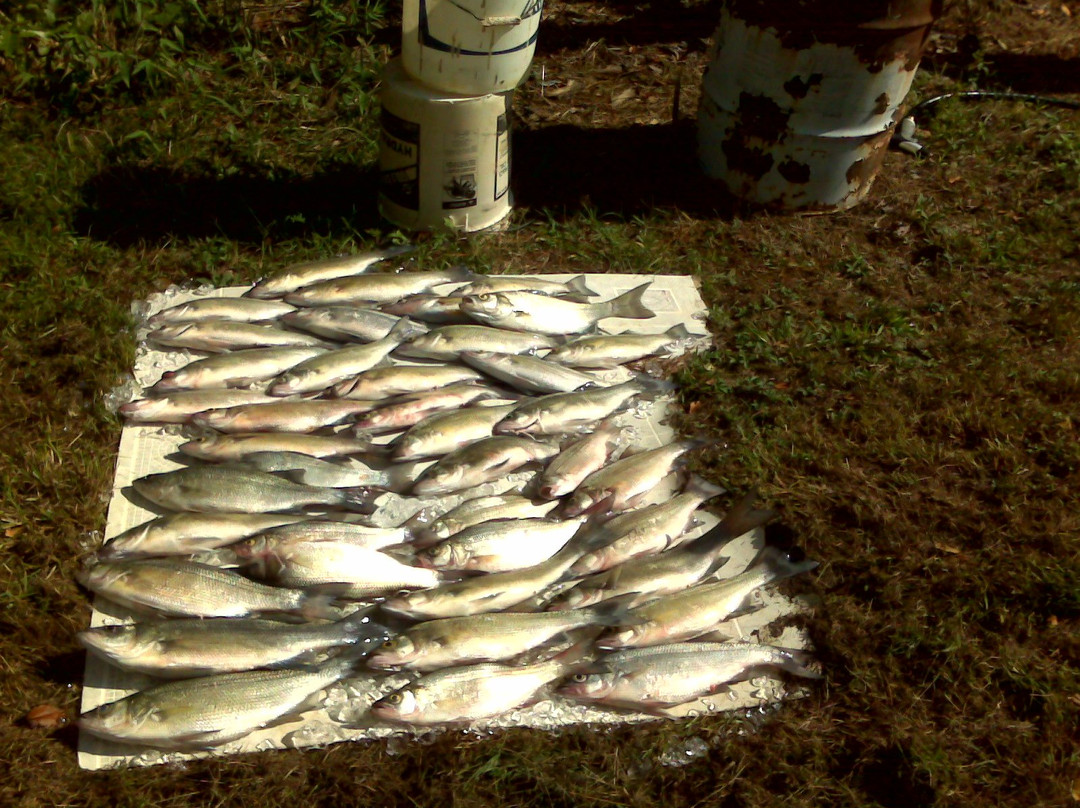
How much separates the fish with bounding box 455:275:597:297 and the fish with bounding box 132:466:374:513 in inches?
48.9

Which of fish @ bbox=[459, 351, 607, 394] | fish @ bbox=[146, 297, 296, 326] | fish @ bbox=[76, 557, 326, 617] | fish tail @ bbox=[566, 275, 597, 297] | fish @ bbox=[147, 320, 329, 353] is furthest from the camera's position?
fish tail @ bbox=[566, 275, 597, 297]

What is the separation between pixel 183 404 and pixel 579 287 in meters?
1.85

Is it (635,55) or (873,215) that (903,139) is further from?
(635,55)

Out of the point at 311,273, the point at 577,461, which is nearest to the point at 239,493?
the point at 577,461

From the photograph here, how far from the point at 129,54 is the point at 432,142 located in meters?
2.54

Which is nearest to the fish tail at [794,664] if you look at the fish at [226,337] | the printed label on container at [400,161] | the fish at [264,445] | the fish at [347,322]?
the fish at [264,445]

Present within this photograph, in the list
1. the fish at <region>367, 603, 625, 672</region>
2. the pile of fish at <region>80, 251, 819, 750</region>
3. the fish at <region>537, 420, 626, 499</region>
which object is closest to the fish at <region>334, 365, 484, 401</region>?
the pile of fish at <region>80, 251, 819, 750</region>

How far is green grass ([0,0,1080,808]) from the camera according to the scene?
9.03ft

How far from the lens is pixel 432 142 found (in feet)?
14.7

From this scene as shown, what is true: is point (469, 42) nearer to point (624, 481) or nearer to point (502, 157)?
point (502, 157)

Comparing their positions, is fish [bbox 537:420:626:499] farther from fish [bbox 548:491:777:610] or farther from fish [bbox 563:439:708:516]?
fish [bbox 548:491:777:610]

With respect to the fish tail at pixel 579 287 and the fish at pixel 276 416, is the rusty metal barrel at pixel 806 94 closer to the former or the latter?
the fish tail at pixel 579 287

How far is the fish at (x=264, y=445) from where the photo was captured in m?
3.39

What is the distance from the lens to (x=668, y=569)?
3.07 meters
